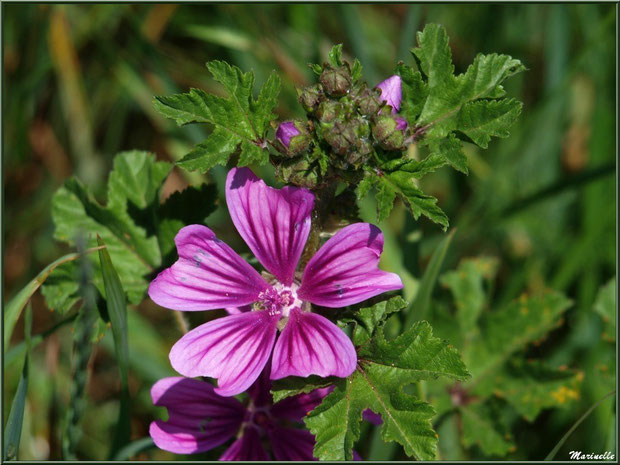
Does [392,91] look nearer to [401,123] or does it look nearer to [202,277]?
[401,123]

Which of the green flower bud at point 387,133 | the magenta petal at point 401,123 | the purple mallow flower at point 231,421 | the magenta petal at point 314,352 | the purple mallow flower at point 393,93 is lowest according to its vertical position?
the purple mallow flower at point 231,421

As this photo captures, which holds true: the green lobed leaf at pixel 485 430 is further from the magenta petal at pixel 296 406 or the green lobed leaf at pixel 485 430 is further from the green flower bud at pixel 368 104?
the green flower bud at pixel 368 104

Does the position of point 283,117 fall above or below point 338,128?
above

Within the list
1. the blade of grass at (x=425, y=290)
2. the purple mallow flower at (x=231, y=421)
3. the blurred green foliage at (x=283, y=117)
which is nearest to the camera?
the purple mallow flower at (x=231, y=421)

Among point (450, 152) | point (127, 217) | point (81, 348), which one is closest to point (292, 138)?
point (450, 152)

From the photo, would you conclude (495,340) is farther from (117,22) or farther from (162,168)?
(117,22)

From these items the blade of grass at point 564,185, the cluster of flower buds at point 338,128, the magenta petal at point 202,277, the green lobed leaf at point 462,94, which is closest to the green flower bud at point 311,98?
the cluster of flower buds at point 338,128
